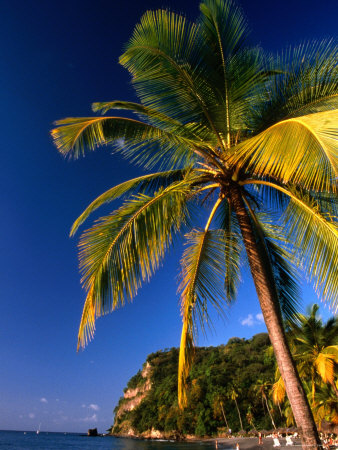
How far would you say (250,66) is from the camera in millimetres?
5324

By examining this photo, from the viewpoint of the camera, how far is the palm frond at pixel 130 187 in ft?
18.5

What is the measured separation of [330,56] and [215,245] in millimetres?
Answer: 3374

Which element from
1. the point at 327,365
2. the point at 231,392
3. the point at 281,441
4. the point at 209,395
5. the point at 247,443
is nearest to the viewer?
the point at 327,365

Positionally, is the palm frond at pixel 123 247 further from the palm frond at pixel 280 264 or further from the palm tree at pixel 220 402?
the palm tree at pixel 220 402

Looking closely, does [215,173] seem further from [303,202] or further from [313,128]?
[313,128]

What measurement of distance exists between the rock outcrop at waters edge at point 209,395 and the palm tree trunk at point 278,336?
47.5 m

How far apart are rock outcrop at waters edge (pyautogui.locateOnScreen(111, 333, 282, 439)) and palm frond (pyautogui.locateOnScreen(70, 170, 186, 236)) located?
154ft

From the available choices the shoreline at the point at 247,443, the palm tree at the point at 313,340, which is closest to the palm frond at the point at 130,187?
the palm tree at the point at 313,340

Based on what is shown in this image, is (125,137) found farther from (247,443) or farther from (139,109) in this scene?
(247,443)

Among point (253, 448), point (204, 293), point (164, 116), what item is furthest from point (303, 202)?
point (253, 448)

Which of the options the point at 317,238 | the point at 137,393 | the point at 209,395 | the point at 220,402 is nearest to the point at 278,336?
the point at 317,238

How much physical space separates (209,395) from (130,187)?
71.8 metres

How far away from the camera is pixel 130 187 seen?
6.14 m

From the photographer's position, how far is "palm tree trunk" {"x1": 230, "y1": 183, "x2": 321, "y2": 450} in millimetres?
3695
